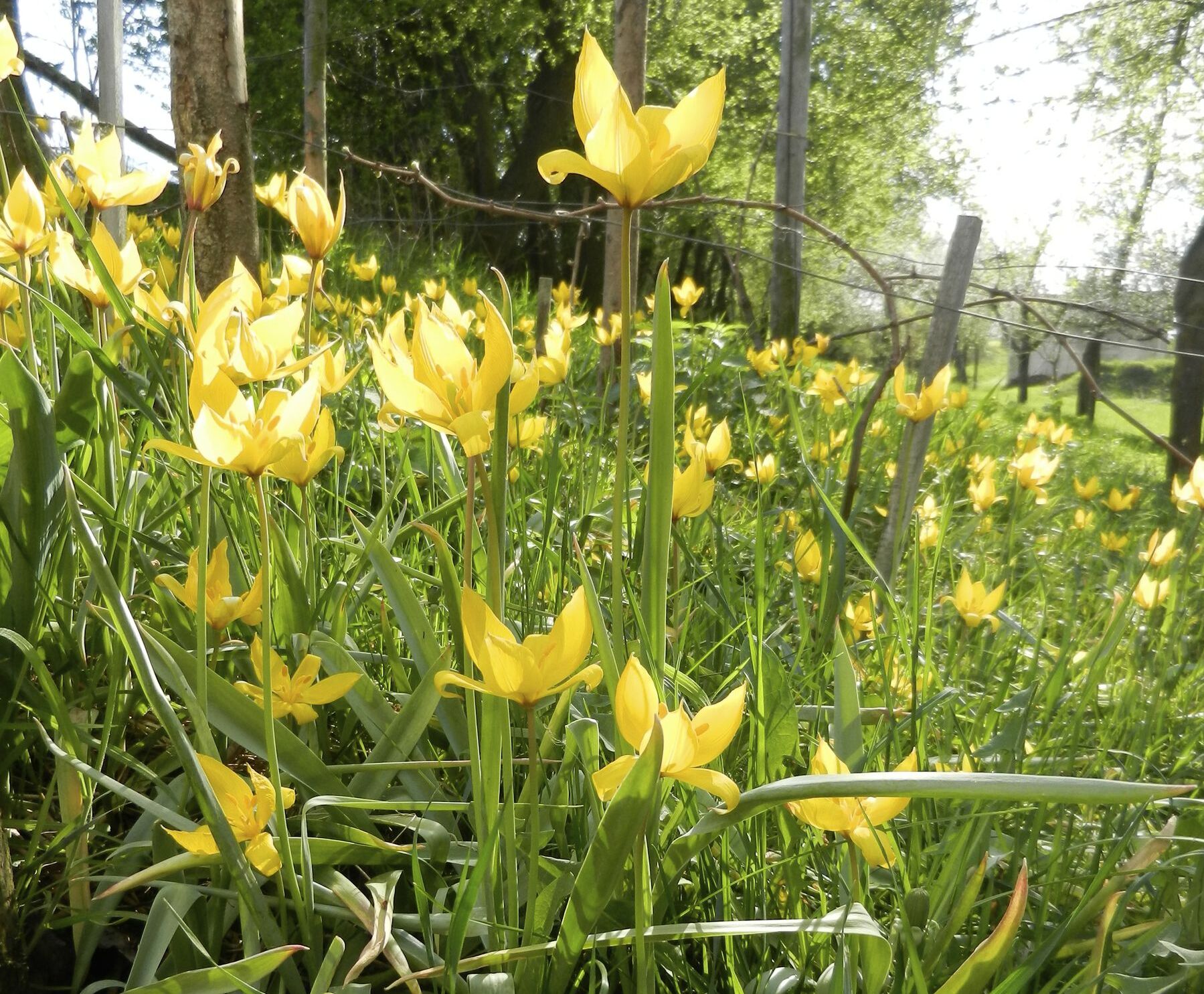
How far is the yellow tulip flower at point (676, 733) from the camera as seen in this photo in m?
0.52

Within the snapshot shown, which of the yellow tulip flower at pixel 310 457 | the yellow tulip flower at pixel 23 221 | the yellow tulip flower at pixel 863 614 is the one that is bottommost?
the yellow tulip flower at pixel 863 614

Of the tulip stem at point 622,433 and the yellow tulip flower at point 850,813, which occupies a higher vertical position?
the tulip stem at point 622,433

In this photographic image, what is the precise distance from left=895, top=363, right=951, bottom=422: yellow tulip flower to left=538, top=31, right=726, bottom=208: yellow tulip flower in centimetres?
81

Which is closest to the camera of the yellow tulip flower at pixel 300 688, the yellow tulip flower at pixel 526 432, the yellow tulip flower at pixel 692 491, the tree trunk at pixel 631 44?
the yellow tulip flower at pixel 300 688

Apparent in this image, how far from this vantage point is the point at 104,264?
91 cm

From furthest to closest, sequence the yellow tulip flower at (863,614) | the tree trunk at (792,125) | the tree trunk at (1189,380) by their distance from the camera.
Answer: the tree trunk at (1189,380)
the tree trunk at (792,125)
the yellow tulip flower at (863,614)

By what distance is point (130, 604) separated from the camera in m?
1.01

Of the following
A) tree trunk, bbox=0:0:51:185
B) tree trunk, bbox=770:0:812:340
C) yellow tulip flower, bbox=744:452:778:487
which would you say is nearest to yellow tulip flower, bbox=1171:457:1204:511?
yellow tulip flower, bbox=744:452:778:487

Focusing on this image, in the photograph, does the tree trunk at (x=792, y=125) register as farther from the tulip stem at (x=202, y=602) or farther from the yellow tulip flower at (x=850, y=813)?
the tulip stem at (x=202, y=602)

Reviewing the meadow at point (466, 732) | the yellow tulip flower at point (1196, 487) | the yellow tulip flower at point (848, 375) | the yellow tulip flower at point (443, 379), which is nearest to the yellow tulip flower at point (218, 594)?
the meadow at point (466, 732)

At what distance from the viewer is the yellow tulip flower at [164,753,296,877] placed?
62 cm

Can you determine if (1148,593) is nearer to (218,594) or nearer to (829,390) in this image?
(829,390)

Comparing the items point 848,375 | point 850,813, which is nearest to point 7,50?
point 850,813

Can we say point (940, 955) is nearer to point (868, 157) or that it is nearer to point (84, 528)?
point (84, 528)
